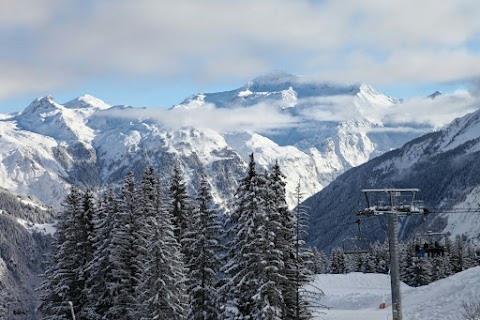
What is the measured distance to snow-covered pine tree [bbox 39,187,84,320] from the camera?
145 feet

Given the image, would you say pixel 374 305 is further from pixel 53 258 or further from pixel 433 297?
pixel 53 258

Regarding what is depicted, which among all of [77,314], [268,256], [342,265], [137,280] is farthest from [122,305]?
[342,265]

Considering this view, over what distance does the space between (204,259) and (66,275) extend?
10.9 meters

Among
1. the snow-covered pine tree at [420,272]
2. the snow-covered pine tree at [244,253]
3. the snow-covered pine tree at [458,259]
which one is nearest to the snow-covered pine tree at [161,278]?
the snow-covered pine tree at [244,253]

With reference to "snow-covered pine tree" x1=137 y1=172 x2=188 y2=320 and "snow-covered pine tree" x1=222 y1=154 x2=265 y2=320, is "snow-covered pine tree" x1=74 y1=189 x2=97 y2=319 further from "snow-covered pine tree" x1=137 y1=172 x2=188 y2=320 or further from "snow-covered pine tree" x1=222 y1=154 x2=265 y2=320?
"snow-covered pine tree" x1=222 y1=154 x2=265 y2=320

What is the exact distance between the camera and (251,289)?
37844mm

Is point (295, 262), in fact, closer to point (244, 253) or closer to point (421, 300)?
point (244, 253)

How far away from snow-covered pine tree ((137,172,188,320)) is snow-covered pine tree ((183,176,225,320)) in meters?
2.66

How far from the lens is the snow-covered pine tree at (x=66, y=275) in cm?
4428

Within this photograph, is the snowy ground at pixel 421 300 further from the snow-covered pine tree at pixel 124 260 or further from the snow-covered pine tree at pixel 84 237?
the snow-covered pine tree at pixel 84 237

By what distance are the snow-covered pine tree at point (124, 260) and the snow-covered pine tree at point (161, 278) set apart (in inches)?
78.3

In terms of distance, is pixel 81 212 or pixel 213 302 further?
pixel 81 212

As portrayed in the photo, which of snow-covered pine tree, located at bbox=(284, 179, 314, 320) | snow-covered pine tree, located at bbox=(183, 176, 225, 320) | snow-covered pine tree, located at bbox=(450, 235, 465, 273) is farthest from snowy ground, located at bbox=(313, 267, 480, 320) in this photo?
snow-covered pine tree, located at bbox=(450, 235, 465, 273)

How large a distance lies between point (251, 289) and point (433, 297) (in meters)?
25.8
